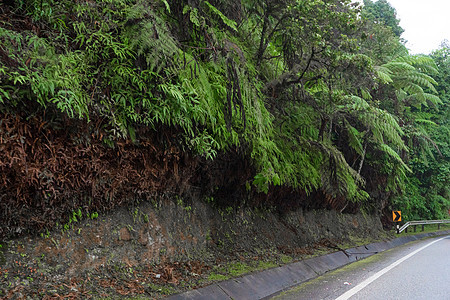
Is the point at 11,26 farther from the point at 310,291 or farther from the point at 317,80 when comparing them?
the point at 317,80

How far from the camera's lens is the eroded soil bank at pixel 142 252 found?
418cm

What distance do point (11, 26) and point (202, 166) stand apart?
3.73 meters

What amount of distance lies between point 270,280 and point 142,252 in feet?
8.36

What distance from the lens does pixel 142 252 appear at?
570 centimetres

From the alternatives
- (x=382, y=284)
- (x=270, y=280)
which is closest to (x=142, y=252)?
(x=270, y=280)

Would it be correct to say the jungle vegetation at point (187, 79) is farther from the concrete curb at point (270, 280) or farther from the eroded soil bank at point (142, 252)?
the concrete curb at point (270, 280)

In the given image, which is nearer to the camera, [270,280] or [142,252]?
[142,252]

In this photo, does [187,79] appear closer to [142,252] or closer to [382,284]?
[142,252]

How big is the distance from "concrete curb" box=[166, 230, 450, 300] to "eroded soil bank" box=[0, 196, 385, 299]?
0.68 feet

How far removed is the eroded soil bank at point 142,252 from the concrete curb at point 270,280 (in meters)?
0.21

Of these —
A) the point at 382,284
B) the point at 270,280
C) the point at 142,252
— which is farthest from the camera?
the point at 382,284

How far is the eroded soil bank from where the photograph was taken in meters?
4.18

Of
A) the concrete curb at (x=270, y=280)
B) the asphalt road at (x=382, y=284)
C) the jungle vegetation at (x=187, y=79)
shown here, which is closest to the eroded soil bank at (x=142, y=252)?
the concrete curb at (x=270, y=280)

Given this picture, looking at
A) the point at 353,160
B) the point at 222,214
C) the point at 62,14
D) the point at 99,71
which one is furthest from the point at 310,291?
the point at 353,160
